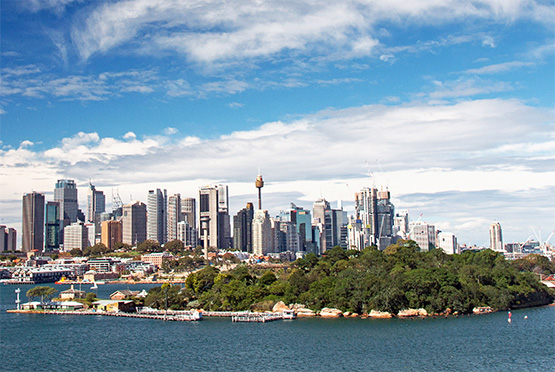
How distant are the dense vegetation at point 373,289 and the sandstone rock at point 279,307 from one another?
1.93ft

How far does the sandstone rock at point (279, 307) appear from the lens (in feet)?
192

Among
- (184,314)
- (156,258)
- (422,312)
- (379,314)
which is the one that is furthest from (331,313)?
(156,258)

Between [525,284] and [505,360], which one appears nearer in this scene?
[505,360]

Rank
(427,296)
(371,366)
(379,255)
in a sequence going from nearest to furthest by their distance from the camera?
(371,366) < (427,296) < (379,255)

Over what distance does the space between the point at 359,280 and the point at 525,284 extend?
19.4m

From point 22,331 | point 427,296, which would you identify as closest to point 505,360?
point 427,296

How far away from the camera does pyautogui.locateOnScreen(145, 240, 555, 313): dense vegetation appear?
55.9 m

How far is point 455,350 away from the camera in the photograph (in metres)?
39.6

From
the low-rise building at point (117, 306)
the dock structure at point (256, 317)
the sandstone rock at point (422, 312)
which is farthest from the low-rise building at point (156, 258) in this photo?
the sandstone rock at point (422, 312)

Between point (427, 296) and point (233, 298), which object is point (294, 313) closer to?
point (233, 298)

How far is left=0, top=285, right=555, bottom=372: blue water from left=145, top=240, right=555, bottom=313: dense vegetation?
318 centimetres

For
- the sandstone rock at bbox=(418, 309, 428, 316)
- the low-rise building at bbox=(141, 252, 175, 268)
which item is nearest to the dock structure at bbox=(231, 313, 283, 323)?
the sandstone rock at bbox=(418, 309, 428, 316)

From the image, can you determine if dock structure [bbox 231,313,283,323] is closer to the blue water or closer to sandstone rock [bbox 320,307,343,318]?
the blue water

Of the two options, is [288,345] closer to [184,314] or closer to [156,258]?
[184,314]
